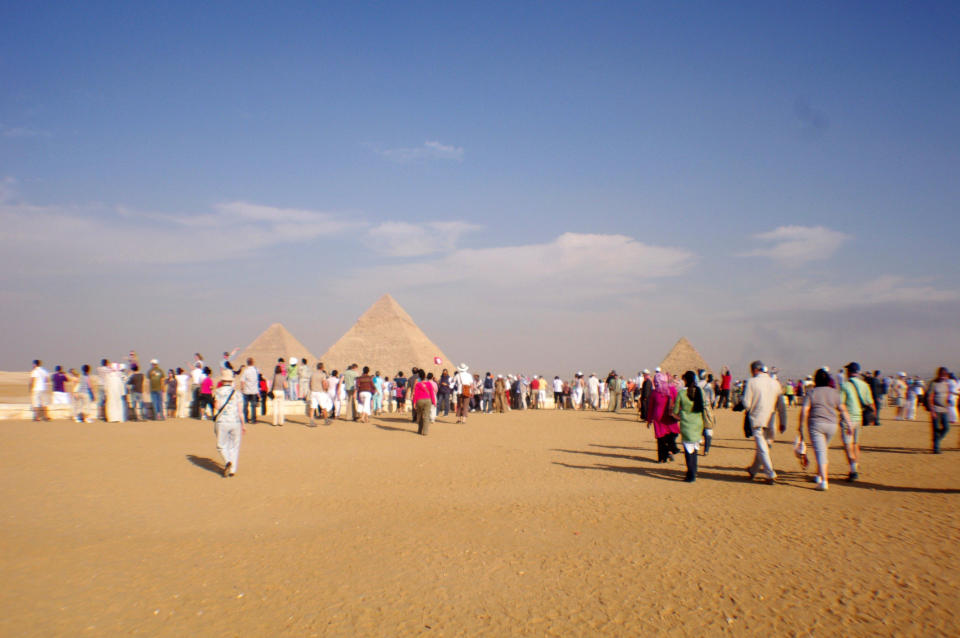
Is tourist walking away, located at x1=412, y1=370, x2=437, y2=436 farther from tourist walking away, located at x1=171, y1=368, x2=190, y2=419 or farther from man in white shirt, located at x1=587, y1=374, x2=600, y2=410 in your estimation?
man in white shirt, located at x1=587, y1=374, x2=600, y2=410

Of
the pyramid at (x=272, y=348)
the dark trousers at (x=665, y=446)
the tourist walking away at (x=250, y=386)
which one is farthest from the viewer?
the pyramid at (x=272, y=348)

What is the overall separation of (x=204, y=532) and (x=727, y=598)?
15.5 ft

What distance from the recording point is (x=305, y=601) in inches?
161

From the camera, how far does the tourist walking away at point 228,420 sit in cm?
862

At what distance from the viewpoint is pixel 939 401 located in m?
10.6

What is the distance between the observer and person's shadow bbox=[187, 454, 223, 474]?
29.9 ft

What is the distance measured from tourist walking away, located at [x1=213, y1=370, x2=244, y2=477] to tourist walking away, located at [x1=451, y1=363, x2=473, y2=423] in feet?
32.6

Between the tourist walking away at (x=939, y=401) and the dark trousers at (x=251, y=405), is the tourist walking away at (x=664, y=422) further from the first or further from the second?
the dark trousers at (x=251, y=405)

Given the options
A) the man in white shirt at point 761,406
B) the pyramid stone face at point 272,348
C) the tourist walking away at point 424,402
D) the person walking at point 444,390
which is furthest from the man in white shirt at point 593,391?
the pyramid stone face at point 272,348

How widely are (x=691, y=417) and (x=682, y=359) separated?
5064 centimetres

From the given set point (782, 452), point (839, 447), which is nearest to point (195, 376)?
point (782, 452)

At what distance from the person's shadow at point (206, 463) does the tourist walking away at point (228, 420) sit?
0.38 m

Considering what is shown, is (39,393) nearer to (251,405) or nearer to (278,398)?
(251,405)

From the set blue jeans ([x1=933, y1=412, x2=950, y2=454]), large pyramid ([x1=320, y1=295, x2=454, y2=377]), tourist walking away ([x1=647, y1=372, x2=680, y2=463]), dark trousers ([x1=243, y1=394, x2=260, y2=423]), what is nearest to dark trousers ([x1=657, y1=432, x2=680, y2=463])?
tourist walking away ([x1=647, y1=372, x2=680, y2=463])
